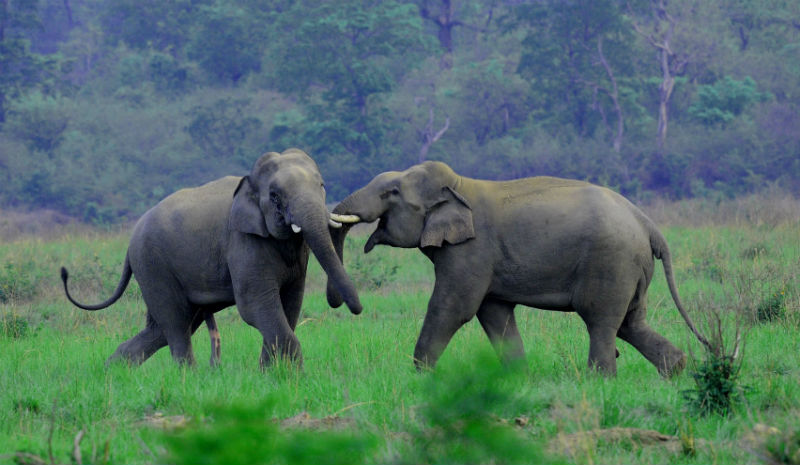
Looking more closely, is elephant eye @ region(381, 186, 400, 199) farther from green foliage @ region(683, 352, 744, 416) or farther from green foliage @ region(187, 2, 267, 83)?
green foliage @ region(187, 2, 267, 83)

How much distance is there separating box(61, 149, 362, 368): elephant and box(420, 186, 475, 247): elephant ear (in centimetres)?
63

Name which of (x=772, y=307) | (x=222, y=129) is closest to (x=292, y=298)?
(x=772, y=307)

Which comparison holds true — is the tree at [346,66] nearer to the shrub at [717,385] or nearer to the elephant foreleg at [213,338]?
the elephant foreleg at [213,338]

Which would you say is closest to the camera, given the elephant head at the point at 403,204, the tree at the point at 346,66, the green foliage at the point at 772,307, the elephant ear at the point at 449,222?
the elephant ear at the point at 449,222

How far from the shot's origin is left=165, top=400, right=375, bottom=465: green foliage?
367 cm

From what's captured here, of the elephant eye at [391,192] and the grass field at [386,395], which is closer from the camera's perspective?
the grass field at [386,395]

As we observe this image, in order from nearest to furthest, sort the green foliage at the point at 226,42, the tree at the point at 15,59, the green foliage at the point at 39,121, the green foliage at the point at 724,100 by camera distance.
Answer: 1. the green foliage at the point at 724,100
2. the green foliage at the point at 39,121
3. the tree at the point at 15,59
4. the green foliage at the point at 226,42

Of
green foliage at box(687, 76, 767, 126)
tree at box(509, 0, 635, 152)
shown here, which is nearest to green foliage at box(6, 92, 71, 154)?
tree at box(509, 0, 635, 152)

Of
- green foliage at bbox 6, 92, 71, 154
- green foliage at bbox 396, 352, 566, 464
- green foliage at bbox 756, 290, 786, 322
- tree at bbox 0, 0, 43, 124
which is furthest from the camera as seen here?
tree at bbox 0, 0, 43, 124

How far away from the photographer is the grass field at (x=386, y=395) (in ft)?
13.4

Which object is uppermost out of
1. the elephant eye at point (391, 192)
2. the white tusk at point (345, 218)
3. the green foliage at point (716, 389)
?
the elephant eye at point (391, 192)

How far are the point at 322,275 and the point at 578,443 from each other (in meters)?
11.0

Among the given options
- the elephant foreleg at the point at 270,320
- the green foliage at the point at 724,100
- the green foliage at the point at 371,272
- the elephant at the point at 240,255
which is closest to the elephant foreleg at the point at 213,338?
the elephant at the point at 240,255

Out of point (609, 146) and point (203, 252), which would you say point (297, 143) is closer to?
point (609, 146)
